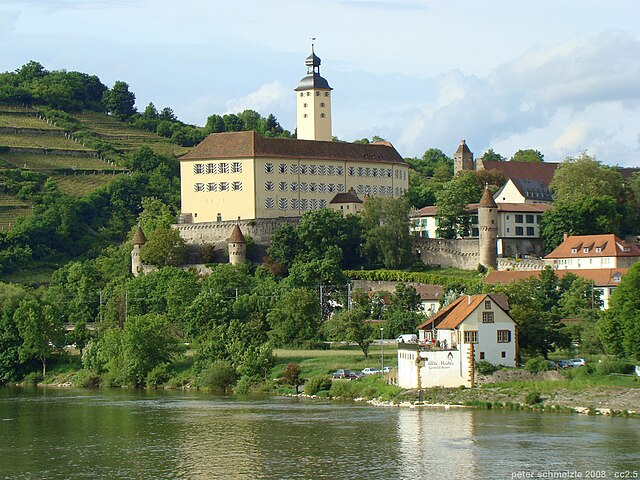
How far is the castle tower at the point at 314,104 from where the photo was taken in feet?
366

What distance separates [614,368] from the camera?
200 ft

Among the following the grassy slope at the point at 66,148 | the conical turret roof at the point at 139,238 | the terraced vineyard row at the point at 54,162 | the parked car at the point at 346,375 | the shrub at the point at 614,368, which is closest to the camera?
the shrub at the point at 614,368

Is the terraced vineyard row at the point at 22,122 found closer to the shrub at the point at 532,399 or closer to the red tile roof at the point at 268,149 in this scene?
the red tile roof at the point at 268,149

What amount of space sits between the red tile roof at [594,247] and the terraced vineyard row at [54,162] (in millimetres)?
54788

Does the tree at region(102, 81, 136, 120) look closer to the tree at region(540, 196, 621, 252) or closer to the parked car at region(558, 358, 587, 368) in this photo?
the tree at region(540, 196, 621, 252)

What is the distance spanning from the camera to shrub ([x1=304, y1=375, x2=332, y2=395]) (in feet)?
227

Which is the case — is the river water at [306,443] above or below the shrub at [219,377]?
below

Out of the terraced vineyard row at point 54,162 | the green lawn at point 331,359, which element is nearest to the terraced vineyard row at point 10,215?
the terraced vineyard row at point 54,162

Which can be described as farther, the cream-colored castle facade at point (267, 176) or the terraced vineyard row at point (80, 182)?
the terraced vineyard row at point (80, 182)

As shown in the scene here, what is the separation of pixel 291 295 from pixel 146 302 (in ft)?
44.2

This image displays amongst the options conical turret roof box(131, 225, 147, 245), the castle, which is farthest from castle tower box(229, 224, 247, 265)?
conical turret roof box(131, 225, 147, 245)

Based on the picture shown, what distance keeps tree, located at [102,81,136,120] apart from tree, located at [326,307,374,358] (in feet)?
291

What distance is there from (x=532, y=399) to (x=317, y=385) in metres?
13.7

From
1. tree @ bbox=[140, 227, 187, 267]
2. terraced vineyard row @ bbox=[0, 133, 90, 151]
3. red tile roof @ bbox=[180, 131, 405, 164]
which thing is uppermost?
terraced vineyard row @ bbox=[0, 133, 90, 151]
